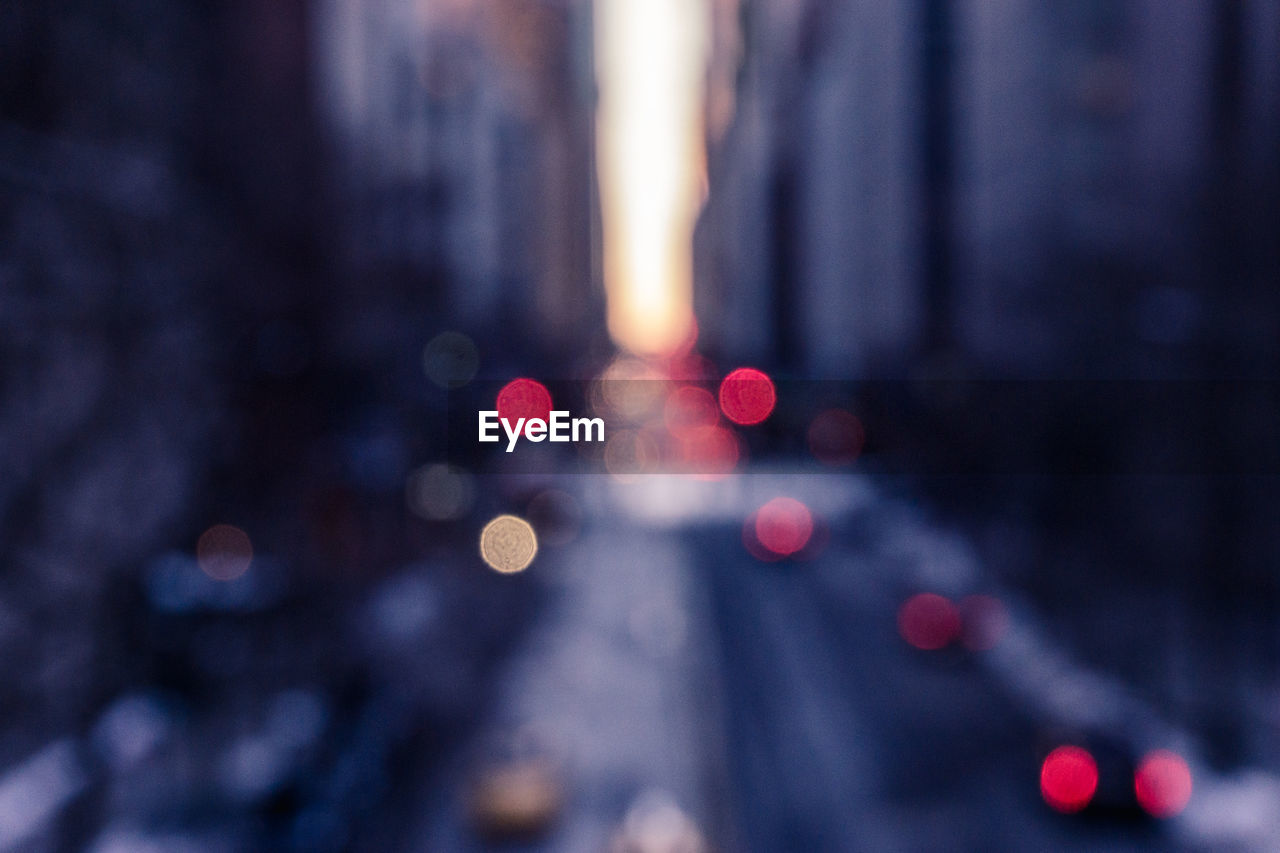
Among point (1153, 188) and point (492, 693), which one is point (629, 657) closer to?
point (492, 693)

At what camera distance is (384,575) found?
1656cm

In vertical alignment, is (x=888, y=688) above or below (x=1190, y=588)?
below

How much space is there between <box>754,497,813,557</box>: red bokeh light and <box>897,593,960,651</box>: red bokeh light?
777cm

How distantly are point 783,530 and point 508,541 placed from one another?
39.1 feet

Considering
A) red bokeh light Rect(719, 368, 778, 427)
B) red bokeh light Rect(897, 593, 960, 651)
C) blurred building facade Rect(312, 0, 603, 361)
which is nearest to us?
red bokeh light Rect(897, 593, 960, 651)

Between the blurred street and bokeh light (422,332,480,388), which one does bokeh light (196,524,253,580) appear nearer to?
the blurred street

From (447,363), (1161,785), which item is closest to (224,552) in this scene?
(1161,785)

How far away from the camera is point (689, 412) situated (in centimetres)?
4350

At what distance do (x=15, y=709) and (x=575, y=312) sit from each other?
144 meters

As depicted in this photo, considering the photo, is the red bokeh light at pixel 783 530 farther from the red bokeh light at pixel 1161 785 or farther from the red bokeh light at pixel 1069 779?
the red bokeh light at pixel 1161 785

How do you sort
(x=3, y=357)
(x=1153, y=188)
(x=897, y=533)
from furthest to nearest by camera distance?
(x=897, y=533) < (x=1153, y=188) < (x=3, y=357)

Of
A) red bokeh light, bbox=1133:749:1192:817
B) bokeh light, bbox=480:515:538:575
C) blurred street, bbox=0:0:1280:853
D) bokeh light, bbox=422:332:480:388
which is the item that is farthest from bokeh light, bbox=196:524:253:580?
bokeh light, bbox=422:332:480:388

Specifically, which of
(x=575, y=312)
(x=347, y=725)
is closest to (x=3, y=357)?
(x=347, y=725)
